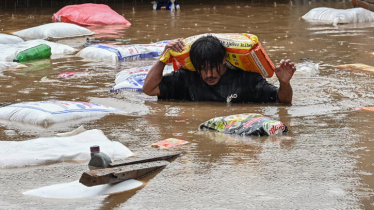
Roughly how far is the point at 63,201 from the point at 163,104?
2.29 m

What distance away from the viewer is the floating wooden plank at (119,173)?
102 inches

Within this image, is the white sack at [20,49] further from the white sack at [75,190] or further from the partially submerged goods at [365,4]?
the partially submerged goods at [365,4]

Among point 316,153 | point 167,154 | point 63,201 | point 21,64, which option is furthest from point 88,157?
point 21,64

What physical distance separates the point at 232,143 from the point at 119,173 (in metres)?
0.94

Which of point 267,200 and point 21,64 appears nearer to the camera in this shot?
point 267,200

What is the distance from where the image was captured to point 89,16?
1091 centimetres

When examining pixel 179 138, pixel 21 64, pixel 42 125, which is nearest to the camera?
pixel 179 138

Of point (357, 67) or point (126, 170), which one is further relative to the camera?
point (357, 67)

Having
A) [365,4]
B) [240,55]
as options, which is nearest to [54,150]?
[240,55]

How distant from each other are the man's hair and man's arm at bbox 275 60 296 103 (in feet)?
1.49

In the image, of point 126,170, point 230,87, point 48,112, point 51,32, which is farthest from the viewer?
point 51,32

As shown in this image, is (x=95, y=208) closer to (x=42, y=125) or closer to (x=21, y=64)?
(x=42, y=125)

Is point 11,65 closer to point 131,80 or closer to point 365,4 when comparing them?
point 131,80

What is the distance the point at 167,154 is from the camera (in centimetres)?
314
